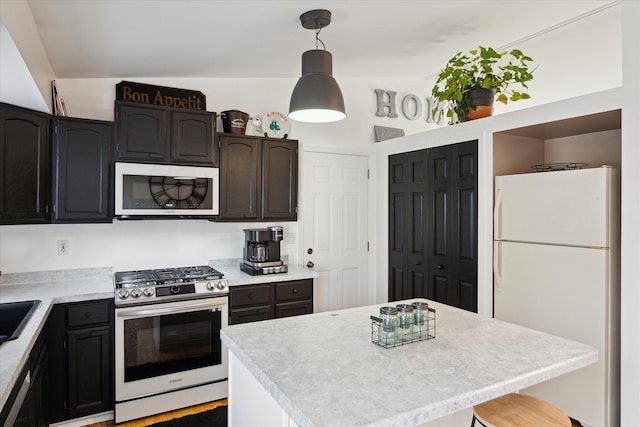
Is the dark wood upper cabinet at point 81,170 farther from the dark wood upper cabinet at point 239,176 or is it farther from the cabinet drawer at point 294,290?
the cabinet drawer at point 294,290

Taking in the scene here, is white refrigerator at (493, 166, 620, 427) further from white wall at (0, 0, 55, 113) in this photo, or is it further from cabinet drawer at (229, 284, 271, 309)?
white wall at (0, 0, 55, 113)

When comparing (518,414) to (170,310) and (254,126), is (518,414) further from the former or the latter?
(254,126)

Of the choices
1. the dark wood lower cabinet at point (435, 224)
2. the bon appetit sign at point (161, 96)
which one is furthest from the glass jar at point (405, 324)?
the bon appetit sign at point (161, 96)

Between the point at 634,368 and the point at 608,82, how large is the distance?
92.0 inches

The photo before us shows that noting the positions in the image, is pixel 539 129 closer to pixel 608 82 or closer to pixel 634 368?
pixel 608 82

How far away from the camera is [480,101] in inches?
122

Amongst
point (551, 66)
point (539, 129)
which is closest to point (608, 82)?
point (551, 66)

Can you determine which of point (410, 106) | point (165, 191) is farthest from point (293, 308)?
point (410, 106)

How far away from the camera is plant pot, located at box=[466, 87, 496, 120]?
3080 mm

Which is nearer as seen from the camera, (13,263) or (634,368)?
(634,368)

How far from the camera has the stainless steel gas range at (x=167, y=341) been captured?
8.94 feet

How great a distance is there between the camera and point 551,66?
3.67 m

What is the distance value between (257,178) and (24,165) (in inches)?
64.8

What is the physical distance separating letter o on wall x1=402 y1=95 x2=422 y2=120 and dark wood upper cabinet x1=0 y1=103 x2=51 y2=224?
3.45 meters
